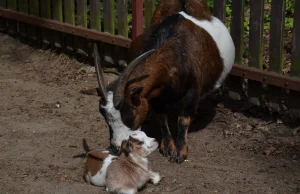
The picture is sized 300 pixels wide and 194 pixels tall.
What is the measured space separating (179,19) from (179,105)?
83 centimetres

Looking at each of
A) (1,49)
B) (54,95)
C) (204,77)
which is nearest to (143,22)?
(54,95)

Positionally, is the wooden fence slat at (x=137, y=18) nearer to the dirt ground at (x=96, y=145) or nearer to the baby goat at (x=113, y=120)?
the dirt ground at (x=96, y=145)

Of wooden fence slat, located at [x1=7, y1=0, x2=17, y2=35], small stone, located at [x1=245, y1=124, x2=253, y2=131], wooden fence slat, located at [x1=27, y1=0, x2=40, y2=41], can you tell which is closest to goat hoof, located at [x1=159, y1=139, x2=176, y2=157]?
small stone, located at [x1=245, y1=124, x2=253, y2=131]

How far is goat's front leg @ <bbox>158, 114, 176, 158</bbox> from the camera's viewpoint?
20.3 feet

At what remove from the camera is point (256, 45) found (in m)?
6.89

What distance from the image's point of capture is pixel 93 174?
5402mm

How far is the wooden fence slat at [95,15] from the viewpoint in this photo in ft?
27.9

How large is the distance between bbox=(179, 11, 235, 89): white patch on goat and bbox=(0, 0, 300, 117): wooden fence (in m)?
0.25

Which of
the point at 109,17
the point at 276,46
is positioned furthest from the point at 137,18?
the point at 276,46

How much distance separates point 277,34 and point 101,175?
235 cm

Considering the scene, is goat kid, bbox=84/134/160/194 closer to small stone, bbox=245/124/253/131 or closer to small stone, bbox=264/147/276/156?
small stone, bbox=264/147/276/156

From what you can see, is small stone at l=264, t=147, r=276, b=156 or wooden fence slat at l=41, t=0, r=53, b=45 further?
wooden fence slat at l=41, t=0, r=53, b=45

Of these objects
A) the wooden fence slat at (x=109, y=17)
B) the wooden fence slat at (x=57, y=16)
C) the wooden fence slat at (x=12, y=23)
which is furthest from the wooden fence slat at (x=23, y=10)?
the wooden fence slat at (x=109, y=17)

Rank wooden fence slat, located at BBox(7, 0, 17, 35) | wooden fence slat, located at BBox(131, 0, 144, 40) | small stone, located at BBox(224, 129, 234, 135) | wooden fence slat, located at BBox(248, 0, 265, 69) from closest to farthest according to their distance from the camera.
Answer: small stone, located at BBox(224, 129, 234, 135), wooden fence slat, located at BBox(248, 0, 265, 69), wooden fence slat, located at BBox(131, 0, 144, 40), wooden fence slat, located at BBox(7, 0, 17, 35)
